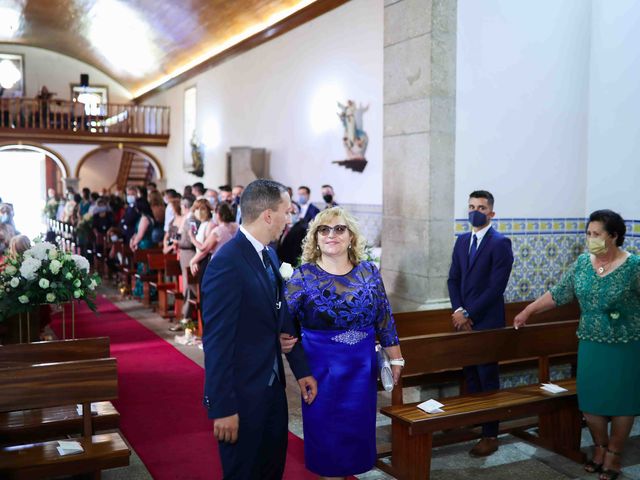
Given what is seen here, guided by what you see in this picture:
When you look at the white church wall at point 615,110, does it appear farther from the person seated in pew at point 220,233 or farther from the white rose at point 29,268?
the white rose at point 29,268

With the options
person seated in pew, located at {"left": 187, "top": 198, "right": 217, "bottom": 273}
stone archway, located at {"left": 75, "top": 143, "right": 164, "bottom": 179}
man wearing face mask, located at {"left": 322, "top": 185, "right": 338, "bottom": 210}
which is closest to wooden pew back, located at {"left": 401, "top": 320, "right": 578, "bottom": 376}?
person seated in pew, located at {"left": 187, "top": 198, "right": 217, "bottom": 273}

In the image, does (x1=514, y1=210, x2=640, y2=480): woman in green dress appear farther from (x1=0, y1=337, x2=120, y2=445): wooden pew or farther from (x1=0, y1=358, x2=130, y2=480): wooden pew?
(x1=0, y1=337, x2=120, y2=445): wooden pew

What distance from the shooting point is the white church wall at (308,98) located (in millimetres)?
9555

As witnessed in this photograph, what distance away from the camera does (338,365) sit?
10.7 feet

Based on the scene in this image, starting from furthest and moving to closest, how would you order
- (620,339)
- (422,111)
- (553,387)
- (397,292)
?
(397,292) → (422,111) → (553,387) → (620,339)

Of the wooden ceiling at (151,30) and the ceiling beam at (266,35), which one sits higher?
the wooden ceiling at (151,30)

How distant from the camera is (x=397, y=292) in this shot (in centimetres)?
604

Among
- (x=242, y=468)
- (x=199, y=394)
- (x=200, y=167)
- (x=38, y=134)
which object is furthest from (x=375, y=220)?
(x=38, y=134)

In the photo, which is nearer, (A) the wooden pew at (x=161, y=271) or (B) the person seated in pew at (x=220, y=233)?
(B) the person seated in pew at (x=220, y=233)

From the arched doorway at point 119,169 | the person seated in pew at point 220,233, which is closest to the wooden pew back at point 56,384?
the person seated in pew at point 220,233

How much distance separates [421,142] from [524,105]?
3.64 ft

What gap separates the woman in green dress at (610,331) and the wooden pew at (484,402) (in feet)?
1.05

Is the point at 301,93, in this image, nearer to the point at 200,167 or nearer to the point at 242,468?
the point at 200,167

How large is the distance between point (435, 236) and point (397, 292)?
657 mm
